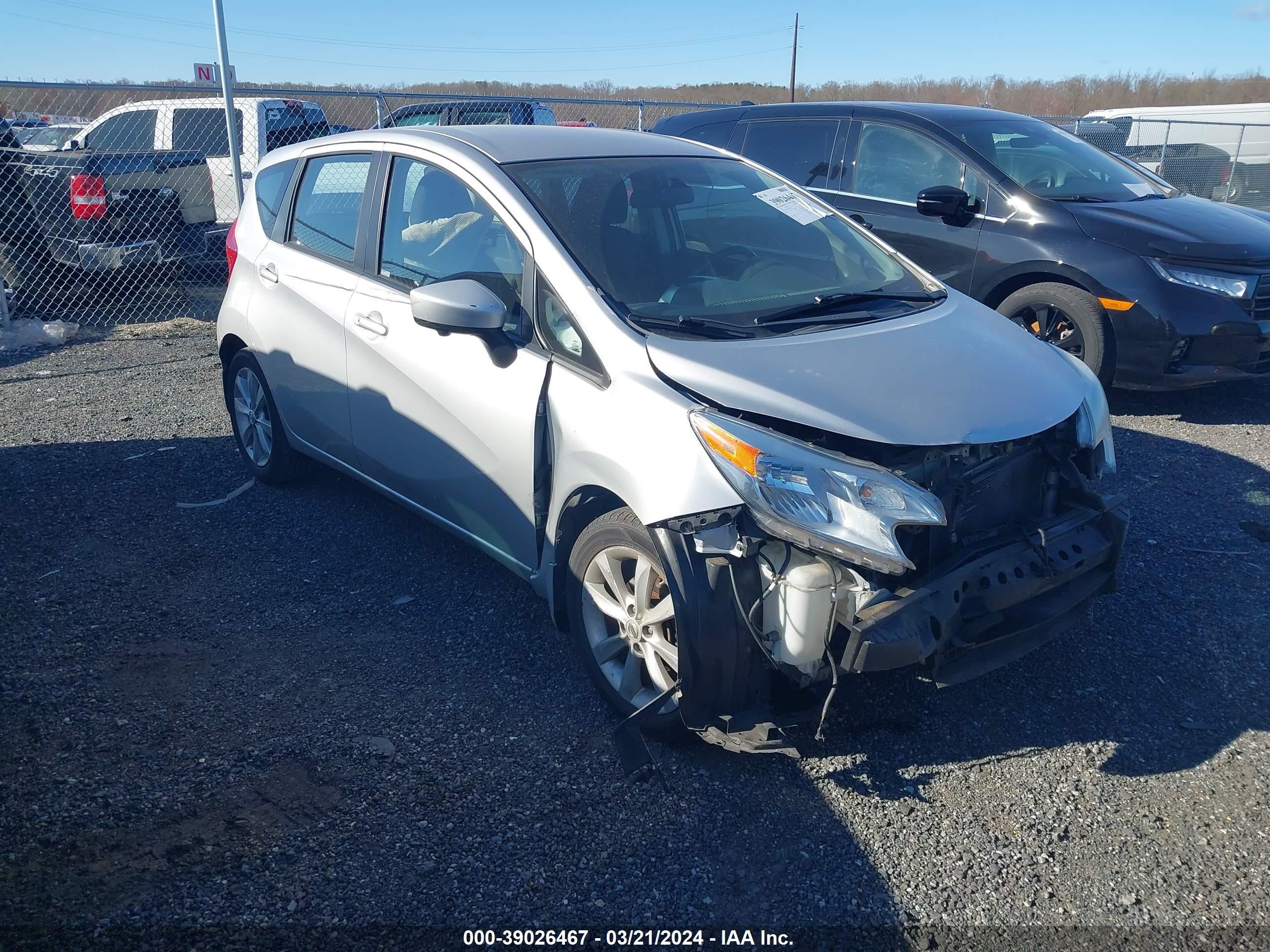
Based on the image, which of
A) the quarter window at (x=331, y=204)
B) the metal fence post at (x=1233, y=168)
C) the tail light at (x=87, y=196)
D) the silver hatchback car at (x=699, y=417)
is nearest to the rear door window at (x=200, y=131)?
the tail light at (x=87, y=196)

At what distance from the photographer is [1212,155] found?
590 inches

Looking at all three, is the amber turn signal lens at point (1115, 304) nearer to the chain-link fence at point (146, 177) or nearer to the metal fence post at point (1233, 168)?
the chain-link fence at point (146, 177)

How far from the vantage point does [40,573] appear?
14.1 feet

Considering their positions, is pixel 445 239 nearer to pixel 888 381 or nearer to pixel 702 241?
pixel 702 241

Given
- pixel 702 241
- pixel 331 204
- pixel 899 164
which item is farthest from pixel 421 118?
pixel 702 241

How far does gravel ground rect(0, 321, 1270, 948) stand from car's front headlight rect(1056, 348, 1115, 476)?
0.76 m

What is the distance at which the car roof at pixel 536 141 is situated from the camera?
3832 mm

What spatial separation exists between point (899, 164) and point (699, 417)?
4.91 metres

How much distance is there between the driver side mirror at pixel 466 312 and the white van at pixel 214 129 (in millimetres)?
8810

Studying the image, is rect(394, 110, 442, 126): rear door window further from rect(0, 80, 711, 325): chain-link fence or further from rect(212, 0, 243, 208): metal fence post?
rect(212, 0, 243, 208): metal fence post

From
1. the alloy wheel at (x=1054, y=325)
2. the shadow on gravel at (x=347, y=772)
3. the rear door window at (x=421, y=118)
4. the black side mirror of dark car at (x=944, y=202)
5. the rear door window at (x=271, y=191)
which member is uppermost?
the rear door window at (x=421, y=118)

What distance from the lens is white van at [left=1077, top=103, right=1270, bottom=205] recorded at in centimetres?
1470

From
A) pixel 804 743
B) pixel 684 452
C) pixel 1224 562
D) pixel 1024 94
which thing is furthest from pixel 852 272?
pixel 1024 94

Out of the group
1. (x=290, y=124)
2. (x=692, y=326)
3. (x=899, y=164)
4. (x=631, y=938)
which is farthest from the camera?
(x=290, y=124)
